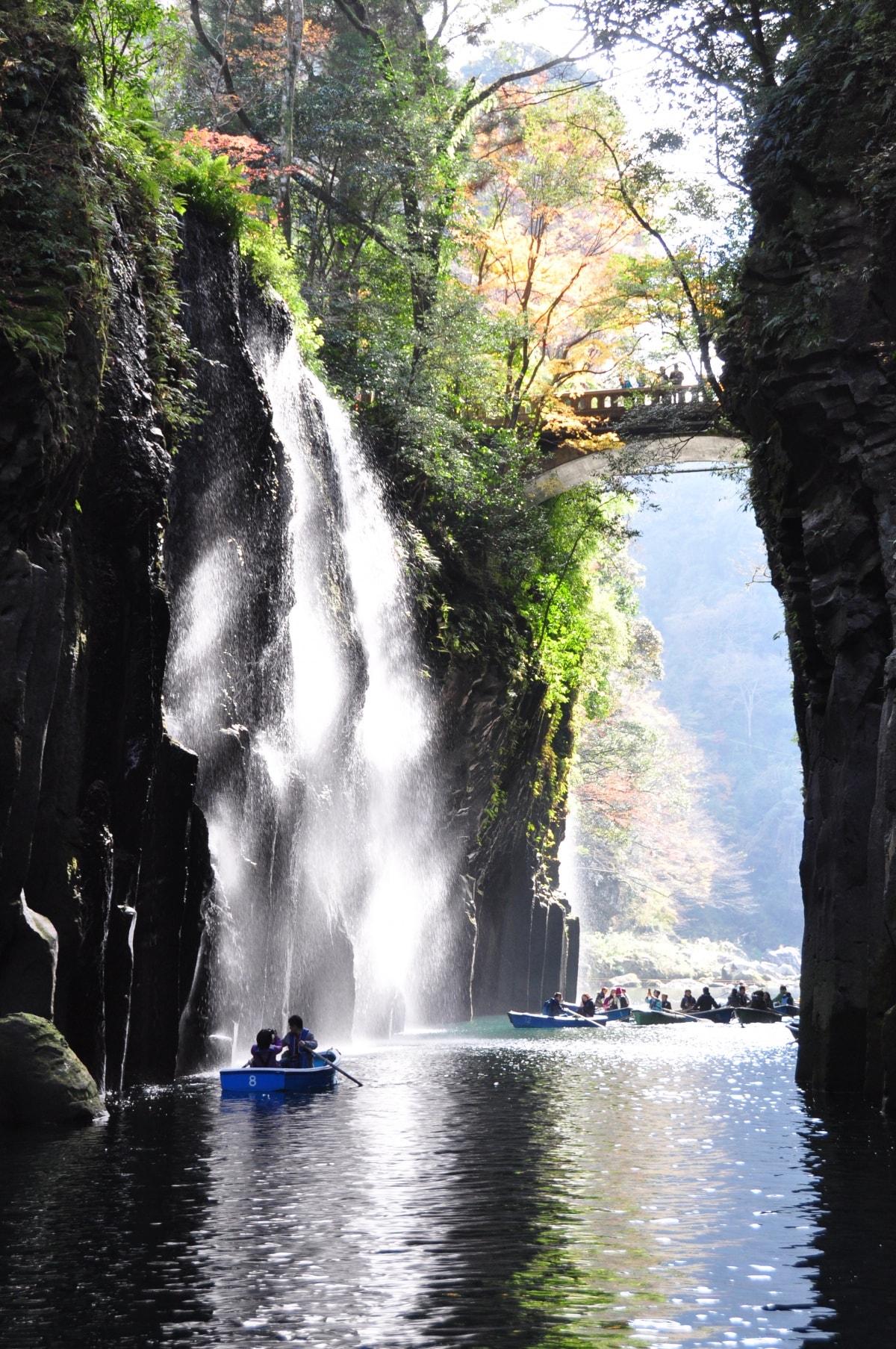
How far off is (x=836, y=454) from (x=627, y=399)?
18.2 meters

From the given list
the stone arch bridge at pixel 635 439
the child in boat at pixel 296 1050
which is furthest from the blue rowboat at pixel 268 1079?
the stone arch bridge at pixel 635 439

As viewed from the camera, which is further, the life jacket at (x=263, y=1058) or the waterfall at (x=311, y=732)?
the waterfall at (x=311, y=732)

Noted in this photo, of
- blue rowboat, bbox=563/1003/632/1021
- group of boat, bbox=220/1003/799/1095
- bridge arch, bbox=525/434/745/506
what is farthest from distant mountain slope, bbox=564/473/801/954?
group of boat, bbox=220/1003/799/1095

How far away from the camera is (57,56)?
49.7 feet

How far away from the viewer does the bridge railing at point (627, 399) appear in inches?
1321

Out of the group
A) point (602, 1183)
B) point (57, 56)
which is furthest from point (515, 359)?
point (602, 1183)

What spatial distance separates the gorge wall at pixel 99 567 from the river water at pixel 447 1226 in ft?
6.07

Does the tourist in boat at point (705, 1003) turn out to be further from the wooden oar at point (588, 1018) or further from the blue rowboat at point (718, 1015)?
the wooden oar at point (588, 1018)

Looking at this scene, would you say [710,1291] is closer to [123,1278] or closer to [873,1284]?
[873,1284]

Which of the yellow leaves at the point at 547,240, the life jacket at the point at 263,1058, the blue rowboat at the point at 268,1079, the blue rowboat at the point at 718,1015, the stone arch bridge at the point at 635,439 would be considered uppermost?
the yellow leaves at the point at 547,240

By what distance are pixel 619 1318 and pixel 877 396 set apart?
13663mm

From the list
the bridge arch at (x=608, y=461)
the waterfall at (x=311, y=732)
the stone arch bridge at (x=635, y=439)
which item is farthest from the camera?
the bridge arch at (x=608, y=461)

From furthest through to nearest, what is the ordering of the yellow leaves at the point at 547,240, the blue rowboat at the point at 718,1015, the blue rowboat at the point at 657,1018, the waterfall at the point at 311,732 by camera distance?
the blue rowboat at the point at 718,1015
the yellow leaves at the point at 547,240
the blue rowboat at the point at 657,1018
the waterfall at the point at 311,732

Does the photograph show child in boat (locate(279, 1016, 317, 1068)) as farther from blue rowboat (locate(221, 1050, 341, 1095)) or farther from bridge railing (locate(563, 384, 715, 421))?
bridge railing (locate(563, 384, 715, 421))
